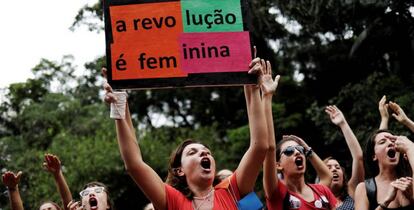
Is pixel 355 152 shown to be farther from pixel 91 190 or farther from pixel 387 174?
pixel 91 190

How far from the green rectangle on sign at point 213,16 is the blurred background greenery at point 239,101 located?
979 centimetres

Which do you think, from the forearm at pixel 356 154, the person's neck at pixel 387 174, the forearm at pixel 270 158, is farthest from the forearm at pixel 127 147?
the forearm at pixel 356 154

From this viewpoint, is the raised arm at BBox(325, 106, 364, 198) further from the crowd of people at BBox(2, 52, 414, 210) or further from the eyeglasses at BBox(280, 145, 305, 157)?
the eyeglasses at BBox(280, 145, 305, 157)

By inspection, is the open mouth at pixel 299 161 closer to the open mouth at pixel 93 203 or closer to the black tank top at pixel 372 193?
the black tank top at pixel 372 193

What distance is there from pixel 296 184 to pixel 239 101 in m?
21.8

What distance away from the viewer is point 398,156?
4.77 m

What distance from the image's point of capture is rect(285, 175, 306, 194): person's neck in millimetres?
4824

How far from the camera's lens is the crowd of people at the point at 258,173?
381 cm

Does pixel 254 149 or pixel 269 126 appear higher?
pixel 269 126

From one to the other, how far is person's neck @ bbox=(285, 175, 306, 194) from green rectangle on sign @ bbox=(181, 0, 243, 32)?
1214mm

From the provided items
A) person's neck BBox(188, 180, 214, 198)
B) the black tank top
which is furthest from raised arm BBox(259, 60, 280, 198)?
the black tank top

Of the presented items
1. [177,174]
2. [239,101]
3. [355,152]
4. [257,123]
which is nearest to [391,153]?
[355,152]

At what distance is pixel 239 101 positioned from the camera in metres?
A: 26.6

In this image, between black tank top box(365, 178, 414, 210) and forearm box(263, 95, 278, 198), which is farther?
black tank top box(365, 178, 414, 210)
